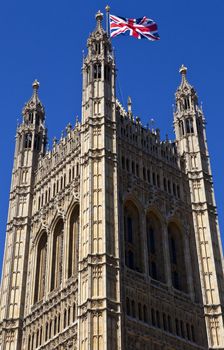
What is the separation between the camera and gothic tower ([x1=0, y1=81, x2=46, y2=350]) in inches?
1704

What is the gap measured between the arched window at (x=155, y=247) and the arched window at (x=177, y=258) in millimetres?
869

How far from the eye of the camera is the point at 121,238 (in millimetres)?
40875

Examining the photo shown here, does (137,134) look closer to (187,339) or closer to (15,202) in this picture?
(15,202)

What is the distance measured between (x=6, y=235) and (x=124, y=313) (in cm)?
1373

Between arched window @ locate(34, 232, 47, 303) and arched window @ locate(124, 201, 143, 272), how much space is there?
5.72m

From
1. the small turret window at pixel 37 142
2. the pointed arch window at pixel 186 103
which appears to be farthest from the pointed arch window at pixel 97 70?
the pointed arch window at pixel 186 103

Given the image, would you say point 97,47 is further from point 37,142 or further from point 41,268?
point 41,268

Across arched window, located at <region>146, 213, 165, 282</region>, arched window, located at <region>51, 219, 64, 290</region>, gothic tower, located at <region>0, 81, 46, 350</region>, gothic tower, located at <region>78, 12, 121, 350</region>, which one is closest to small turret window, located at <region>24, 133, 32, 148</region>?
gothic tower, located at <region>0, 81, 46, 350</region>

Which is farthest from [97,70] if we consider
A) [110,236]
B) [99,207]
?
[110,236]

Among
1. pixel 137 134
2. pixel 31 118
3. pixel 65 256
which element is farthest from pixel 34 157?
pixel 65 256

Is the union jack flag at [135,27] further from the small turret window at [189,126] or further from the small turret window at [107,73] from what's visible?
the small turret window at [189,126]

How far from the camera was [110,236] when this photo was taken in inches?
1575

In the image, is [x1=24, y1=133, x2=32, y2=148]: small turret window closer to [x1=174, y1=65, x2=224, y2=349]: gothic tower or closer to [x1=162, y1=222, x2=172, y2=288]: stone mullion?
[x1=174, y1=65, x2=224, y2=349]: gothic tower

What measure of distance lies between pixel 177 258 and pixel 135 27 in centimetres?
1634
